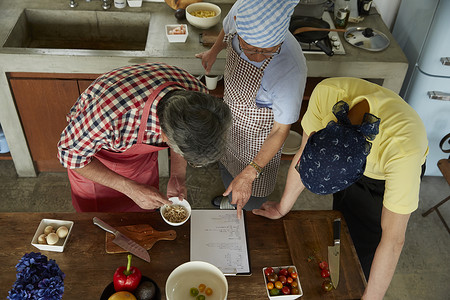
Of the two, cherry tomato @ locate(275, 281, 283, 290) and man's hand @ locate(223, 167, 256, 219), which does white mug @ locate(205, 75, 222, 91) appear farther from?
cherry tomato @ locate(275, 281, 283, 290)

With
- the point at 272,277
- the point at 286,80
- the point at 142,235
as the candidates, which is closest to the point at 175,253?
the point at 142,235

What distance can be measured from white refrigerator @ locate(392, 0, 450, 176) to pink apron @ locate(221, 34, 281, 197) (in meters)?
1.39

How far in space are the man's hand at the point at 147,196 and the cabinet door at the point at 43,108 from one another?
121 centimetres

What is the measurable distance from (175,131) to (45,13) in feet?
6.82

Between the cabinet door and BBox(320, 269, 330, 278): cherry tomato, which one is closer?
BBox(320, 269, 330, 278): cherry tomato

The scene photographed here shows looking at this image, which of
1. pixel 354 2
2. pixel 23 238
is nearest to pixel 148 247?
pixel 23 238

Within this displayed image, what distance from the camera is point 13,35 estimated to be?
Result: 266 cm

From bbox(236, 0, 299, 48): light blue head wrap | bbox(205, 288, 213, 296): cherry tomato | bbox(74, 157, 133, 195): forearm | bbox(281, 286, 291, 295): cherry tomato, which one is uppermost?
bbox(236, 0, 299, 48): light blue head wrap

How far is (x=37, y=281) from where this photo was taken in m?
1.18

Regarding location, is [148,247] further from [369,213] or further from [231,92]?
[369,213]

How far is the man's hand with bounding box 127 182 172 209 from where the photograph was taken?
5.70 feet

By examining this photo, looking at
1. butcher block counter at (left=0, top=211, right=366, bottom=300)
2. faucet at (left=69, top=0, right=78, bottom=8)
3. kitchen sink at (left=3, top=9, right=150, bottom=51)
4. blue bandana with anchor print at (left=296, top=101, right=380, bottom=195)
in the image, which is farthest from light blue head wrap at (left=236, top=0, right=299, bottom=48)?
faucet at (left=69, top=0, right=78, bottom=8)

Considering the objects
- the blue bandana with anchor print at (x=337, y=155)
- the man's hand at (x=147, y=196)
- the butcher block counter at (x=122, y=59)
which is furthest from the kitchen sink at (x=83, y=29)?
the blue bandana with anchor print at (x=337, y=155)

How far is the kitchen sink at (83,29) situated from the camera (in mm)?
2873
